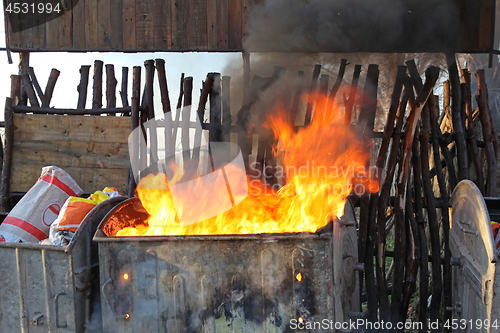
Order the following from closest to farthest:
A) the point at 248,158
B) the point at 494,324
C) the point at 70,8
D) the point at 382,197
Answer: the point at 494,324 → the point at 382,197 → the point at 248,158 → the point at 70,8

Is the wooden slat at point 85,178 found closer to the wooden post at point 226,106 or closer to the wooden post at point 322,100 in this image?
the wooden post at point 226,106

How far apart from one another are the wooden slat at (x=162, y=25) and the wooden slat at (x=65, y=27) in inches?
43.4

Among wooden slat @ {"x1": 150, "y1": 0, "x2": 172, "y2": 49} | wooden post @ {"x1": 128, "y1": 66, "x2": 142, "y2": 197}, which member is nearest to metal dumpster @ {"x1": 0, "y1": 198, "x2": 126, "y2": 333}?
wooden post @ {"x1": 128, "y1": 66, "x2": 142, "y2": 197}

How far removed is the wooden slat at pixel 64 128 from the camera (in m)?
4.41

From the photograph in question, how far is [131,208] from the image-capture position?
3203mm

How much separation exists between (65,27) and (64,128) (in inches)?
53.0

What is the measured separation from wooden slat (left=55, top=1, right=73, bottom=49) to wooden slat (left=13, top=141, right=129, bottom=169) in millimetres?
1307

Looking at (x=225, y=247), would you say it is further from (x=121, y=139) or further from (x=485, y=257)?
(x=121, y=139)

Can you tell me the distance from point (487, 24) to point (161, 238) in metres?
4.48

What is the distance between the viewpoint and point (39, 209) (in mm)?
3291

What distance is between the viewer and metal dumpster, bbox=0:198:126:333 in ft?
8.64

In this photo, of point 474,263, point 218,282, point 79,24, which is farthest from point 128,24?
point 474,263

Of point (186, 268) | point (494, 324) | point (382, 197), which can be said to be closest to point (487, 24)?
point (382, 197)

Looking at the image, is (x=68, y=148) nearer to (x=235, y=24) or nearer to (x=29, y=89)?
(x=29, y=89)
